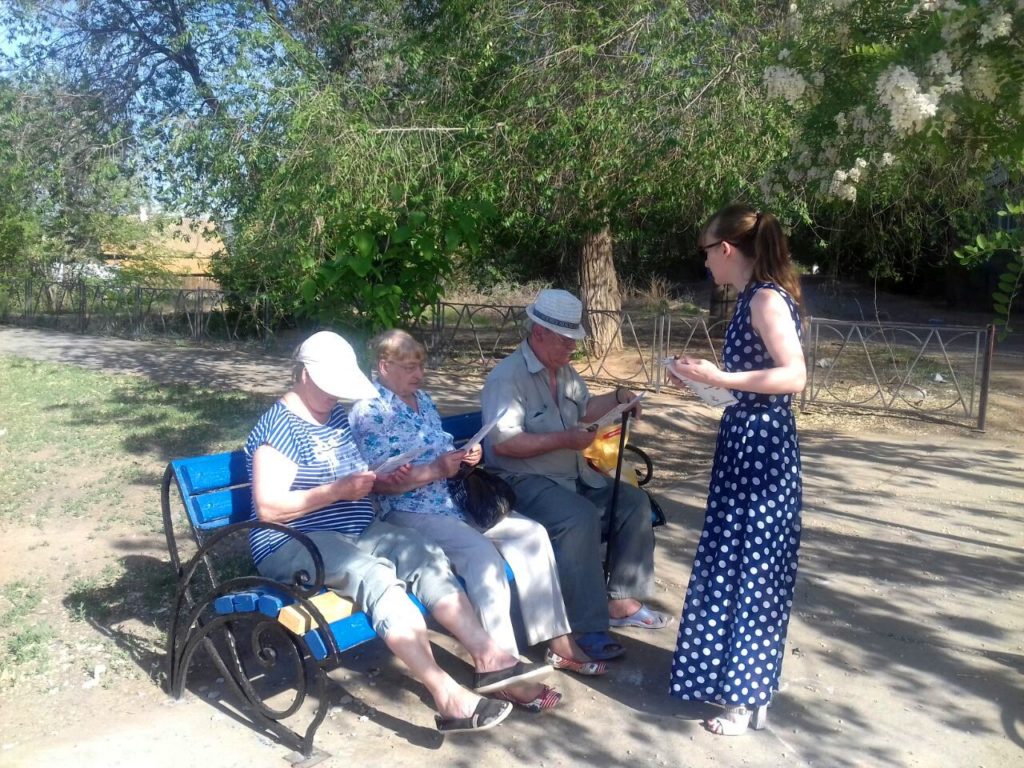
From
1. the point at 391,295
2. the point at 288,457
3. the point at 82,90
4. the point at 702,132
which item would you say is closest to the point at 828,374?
the point at 702,132

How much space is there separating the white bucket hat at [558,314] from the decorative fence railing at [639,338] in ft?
3.38

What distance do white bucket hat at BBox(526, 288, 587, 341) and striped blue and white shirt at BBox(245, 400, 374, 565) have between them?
89cm

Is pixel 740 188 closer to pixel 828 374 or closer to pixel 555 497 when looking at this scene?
pixel 828 374

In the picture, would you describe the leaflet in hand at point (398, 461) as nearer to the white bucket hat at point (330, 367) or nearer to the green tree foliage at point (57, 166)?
the white bucket hat at point (330, 367)

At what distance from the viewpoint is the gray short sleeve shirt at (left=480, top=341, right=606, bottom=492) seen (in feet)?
13.5

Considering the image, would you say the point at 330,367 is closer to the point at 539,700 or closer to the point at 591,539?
the point at 591,539

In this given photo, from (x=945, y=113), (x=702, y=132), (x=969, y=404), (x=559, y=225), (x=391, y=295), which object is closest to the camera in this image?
(x=945, y=113)

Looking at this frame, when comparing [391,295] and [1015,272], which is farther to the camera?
[391,295]

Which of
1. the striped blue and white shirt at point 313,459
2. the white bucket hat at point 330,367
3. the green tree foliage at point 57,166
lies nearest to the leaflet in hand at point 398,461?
the striped blue and white shirt at point 313,459

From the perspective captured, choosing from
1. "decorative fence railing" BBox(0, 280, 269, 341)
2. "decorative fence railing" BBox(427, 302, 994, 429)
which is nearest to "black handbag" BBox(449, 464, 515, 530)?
"decorative fence railing" BBox(427, 302, 994, 429)

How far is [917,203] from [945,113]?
8896 mm

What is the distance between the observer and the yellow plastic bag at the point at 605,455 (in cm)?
468

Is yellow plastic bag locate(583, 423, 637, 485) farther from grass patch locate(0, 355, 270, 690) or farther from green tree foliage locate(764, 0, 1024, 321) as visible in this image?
grass patch locate(0, 355, 270, 690)

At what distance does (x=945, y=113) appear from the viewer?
3.82 meters
